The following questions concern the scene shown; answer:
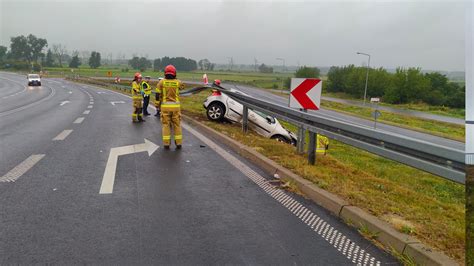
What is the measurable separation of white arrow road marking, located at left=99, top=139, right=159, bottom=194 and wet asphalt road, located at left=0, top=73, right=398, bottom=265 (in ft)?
0.35

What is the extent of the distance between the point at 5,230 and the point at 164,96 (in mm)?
5510

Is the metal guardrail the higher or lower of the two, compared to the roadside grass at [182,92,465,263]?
higher

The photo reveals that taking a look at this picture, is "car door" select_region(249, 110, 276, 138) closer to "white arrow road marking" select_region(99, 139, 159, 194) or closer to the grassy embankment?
"white arrow road marking" select_region(99, 139, 159, 194)

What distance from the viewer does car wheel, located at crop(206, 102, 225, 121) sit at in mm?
13750

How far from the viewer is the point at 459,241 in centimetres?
374

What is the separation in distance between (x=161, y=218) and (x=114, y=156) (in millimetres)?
3859

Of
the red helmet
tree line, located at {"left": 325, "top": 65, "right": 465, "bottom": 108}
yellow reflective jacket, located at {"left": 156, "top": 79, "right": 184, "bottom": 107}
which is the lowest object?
tree line, located at {"left": 325, "top": 65, "right": 465, "bottom": 108}

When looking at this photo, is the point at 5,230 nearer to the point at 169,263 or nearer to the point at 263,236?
the point at 169,263

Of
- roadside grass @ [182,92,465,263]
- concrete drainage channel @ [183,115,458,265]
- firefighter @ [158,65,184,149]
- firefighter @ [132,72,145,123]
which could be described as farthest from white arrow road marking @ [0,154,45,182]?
firefighter @ [132,72,145,123]

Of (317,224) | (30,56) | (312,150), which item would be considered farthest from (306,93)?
(30,56)

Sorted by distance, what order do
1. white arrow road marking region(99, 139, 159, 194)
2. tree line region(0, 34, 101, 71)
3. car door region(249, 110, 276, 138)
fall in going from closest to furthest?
white arrow road marking region(99, 139, 159, 194), car door region(249, 110, 276, 138), tree line region(0, 34, 101, 71)

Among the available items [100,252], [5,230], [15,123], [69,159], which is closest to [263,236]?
[100,252]

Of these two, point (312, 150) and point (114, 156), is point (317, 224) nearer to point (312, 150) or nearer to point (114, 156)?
point (312, 150)

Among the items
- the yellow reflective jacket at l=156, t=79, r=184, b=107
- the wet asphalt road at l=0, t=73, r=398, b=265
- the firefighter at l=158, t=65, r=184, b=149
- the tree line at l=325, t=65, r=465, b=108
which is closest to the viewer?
the wet asphalt road at l=0, t=73, r=398, b=265
